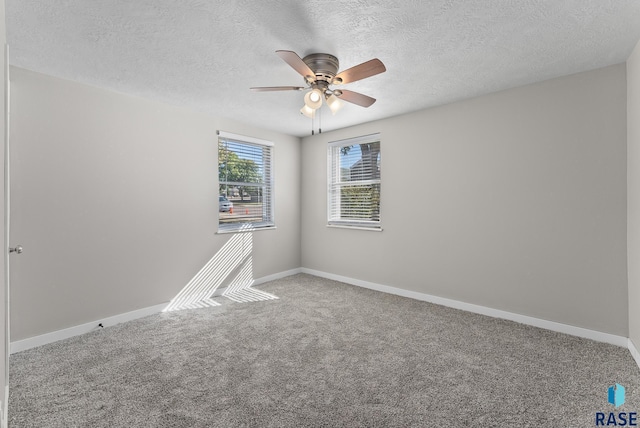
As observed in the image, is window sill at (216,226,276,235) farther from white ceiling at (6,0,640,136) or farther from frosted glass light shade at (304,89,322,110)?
frosted glass light shade at (304,89,322,110)

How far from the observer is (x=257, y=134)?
4.49m

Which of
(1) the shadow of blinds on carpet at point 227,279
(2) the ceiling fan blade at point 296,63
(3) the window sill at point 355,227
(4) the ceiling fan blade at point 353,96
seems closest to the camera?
(2) the ceiling fan blade at point 296,63

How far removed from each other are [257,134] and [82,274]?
278 cm

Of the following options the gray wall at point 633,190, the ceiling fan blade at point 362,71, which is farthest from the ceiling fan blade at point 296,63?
the gray wall at point 633,190

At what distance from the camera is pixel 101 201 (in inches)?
117

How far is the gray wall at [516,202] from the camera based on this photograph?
8.50 feet

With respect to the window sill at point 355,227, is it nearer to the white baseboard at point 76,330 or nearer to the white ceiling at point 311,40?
the white ceiling at point 311,40

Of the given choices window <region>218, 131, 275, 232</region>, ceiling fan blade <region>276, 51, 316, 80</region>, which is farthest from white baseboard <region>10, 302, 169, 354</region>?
ceiling fan blade <region>276, 51, 316, 80</region>

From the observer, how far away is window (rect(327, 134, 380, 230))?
14.2 ft

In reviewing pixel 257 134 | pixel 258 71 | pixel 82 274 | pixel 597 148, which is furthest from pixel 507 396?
pixel 257 134

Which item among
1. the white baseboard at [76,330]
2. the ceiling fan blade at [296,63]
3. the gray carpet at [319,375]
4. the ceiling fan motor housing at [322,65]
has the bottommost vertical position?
the gray carpet at [319,375]

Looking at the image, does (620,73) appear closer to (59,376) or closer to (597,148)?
(597,148)

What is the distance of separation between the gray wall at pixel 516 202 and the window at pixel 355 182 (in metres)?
0.20

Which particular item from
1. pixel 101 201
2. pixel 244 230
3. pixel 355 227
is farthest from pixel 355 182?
pixel 101 201
